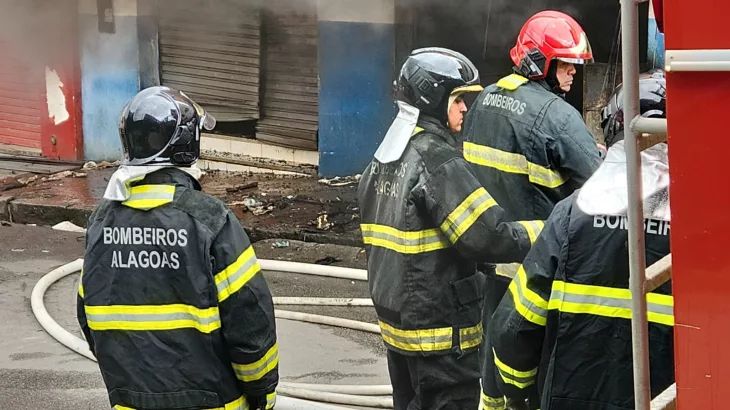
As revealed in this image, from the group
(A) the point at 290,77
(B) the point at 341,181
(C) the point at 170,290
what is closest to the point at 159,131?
(C) the point at 170,290

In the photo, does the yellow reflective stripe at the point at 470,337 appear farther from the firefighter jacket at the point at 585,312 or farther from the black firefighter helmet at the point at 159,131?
the black firefighter helmet at the point at 159,131

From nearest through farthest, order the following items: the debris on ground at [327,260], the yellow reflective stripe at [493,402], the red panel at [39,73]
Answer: the yellow reflective stripe at [493,402] < the debris on ground at [327,260] < the red panel at [39,73]

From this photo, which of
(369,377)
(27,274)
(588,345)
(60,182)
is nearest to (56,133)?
(60,182)

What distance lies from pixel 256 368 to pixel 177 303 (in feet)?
1.05

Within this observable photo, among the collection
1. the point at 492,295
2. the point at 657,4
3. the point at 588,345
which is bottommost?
the point at 492,295

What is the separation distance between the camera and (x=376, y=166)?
13.8ft

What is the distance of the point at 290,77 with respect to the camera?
1108 centimetres

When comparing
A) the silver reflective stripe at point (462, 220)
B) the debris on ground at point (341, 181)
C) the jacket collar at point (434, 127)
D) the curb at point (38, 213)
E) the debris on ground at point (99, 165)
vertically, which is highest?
the jacket collar at point (434, 127)

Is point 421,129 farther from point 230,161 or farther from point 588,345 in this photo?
point 230,161

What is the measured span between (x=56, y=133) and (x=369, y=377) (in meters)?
7.46

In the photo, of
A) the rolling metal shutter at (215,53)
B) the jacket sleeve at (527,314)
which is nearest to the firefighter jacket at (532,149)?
Answer: the jacket sleeve at (527,314)

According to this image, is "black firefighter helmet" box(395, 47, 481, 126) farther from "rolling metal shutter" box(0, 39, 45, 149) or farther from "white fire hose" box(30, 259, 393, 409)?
"rolling metal shutter" box(0, 39, 45, 149)

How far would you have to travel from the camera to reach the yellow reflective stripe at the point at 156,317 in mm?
3281

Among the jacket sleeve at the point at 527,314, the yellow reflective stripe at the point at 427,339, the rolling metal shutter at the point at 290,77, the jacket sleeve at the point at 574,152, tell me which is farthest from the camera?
the rolling metal shutter at the point at 290,77
